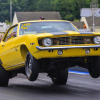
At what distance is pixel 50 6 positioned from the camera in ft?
394

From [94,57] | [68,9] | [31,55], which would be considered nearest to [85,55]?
[94,57]

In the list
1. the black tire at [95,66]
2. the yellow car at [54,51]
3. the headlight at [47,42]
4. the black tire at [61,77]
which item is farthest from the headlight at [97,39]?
the black tire at [61,77]

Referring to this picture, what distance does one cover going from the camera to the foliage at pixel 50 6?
108m

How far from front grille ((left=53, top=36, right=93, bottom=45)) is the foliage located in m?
98.9

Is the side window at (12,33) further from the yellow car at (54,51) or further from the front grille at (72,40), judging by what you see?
the front grille at (72,40)

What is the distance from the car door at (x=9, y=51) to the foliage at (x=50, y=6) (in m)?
97.5

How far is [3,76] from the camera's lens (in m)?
8.29

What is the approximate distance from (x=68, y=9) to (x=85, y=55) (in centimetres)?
10531

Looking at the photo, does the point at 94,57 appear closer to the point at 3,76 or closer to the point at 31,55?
the point at 31,55

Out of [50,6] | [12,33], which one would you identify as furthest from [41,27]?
[50,6]

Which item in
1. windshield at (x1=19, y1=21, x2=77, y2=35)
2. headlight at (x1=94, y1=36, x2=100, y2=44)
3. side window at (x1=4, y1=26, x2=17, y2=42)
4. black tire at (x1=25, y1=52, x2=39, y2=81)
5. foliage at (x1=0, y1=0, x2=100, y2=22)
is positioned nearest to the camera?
black tire at (x1=25, y1=52, x2=39, y2=81)

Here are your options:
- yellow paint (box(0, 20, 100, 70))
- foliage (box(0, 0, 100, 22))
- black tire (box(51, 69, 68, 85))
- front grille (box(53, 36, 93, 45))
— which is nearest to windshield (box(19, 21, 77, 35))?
yellow paint (box(0, 20, 100, 70))

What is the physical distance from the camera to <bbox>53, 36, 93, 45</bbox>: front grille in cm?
645

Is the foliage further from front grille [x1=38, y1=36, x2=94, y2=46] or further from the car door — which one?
front grille [x1=38, y1=36, x2=94, y2=46]
